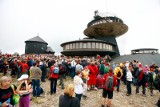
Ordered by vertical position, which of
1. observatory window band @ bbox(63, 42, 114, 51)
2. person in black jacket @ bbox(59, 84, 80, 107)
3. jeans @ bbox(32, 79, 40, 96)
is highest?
observatory window band @ bbox(63, 42, 114, 51)

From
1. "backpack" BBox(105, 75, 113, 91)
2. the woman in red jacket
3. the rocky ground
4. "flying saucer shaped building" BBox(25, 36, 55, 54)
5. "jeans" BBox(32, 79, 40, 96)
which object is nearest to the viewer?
"backpack" BBox(105, 75, 113, 91)

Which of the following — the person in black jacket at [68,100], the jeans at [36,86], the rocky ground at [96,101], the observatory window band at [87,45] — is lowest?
the rocky ground at [96,101]

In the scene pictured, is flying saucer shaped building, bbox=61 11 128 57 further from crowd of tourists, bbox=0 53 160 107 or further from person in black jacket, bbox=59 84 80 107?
person in black jacket, bbox=59 84 80 107

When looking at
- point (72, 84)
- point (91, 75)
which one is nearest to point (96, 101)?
point (91, 75)

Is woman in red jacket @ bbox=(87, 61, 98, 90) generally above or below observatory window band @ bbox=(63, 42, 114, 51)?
below

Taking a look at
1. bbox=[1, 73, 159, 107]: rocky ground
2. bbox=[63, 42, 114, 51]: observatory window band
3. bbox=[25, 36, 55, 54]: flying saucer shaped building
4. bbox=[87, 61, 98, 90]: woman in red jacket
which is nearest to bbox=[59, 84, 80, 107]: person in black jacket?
bbox=[1, 73, 159, 107]: rocky ground

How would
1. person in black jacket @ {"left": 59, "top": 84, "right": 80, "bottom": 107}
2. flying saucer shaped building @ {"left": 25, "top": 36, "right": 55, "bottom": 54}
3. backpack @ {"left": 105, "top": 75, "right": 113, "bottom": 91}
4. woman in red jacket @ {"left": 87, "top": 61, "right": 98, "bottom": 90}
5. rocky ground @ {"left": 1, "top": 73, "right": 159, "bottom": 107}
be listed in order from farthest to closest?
1. flying saucer shaped building @ {"left": 25, "top": 36, "right": 55, "bottom": 54}
2. woman in red jacket @ {"left": 87, "top": 61, "right": 98, "bottom": 90}
3. rocky ground @ {"left": 1, "top": 73, "right": 159, "bottom": 107}
4. backpack @ {"left": 105, "top": 75, "right": 113, "bottom": 91}
5. person in black jacket @ {"left": 59, "top": 84, "right": 80, "bottom": 107}

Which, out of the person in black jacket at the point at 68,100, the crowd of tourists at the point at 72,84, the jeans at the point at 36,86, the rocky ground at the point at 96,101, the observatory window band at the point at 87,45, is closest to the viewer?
the person in black jacket at the point at 68,100

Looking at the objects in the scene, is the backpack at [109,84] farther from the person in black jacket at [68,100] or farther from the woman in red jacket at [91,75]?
the person in black jacket at [68,100]

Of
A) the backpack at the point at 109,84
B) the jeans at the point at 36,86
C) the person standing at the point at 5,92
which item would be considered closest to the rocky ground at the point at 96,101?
the jeans at the point at 36,86

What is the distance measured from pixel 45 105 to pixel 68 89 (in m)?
4.78

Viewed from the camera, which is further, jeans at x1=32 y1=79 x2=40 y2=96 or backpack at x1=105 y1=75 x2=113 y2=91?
jeans at x1=32 y1=79 x2=40 y2=96

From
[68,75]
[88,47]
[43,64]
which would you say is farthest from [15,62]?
[88,47]

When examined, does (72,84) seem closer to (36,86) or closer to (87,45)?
(36,86)
